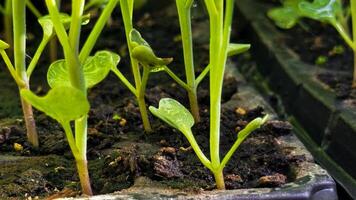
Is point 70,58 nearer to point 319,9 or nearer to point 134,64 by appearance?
point 134,64

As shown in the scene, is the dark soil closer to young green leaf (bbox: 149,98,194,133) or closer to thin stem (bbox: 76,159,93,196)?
young green leaf (bbox: 149,98,194,133)

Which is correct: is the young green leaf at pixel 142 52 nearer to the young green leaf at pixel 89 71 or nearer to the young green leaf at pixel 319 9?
the young green leaf at pixel 89 71

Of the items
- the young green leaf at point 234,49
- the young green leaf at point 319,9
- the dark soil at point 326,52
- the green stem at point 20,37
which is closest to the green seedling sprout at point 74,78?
the green stem at point 20,37

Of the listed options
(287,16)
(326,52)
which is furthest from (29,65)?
(326,52)

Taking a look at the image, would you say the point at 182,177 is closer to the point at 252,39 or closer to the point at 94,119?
the point at 94,119

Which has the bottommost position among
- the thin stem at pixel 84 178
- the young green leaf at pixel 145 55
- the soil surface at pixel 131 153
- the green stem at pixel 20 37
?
the soil surface at pixel 131 153

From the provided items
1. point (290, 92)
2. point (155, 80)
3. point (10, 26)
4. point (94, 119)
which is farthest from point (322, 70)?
point (10, 26)

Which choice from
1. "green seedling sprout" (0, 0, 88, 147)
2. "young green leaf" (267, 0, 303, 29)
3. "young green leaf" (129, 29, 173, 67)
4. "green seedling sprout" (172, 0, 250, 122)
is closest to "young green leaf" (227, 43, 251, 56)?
"green seedling sprout" (172, 0, 250, 122)
